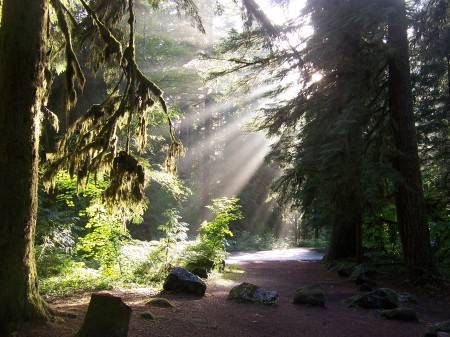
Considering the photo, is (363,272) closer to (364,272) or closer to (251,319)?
(364,272)

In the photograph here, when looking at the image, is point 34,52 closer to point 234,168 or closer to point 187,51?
point 187,51

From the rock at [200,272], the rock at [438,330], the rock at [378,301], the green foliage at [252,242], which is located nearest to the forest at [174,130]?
the rock at [200,272]

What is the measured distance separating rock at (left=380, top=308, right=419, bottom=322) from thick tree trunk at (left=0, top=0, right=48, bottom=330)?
6042 millimetres

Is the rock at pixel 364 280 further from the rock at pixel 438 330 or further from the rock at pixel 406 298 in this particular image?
the rock at pixel 438 330

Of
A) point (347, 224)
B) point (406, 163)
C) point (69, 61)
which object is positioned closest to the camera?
point (69, 61)

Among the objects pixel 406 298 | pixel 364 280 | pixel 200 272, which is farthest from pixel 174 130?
pixel 364 280

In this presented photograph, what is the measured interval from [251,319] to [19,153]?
177 inches

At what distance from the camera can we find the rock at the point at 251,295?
26.5 feet

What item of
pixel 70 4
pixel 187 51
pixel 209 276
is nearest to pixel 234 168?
pixel 187 51

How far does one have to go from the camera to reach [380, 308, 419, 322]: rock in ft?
24.1

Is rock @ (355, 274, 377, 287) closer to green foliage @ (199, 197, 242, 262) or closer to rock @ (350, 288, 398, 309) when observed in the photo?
rock @ (350, 288, 398, 309)

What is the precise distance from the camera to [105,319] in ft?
13.8

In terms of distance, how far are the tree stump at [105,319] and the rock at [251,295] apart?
4187mm

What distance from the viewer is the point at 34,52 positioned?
4.52 metres
